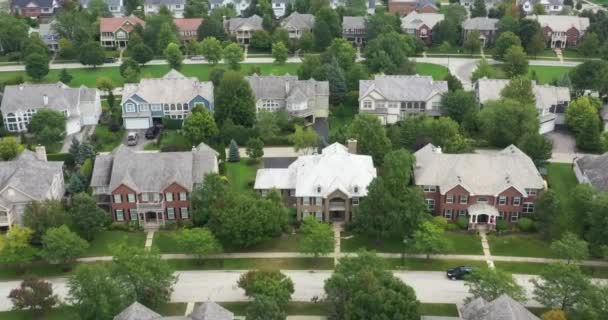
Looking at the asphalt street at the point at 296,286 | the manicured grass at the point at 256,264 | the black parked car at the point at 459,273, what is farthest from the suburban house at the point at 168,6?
the black parked car at the point at 459,273

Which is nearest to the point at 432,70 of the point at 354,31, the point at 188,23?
the point at 354,31

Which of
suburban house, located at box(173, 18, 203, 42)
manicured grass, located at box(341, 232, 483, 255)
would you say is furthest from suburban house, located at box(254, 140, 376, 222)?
suburban house, located at box(173, 18, 203, 42)

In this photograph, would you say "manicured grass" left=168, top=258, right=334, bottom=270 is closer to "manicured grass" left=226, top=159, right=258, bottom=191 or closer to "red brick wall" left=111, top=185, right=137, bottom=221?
"red brick wall" left=111, top=185, right=137, bottom=221

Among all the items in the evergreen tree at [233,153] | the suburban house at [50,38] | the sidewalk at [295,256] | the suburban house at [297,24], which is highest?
the suburban house at [297,24]

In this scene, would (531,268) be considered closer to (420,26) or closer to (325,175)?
(325,175)

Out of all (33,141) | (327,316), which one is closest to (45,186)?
(33,141)

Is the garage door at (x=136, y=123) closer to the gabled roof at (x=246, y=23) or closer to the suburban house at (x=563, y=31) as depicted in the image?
the gabled roof at (x=246, y=23)

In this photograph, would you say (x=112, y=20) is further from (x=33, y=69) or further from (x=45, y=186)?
(x=45, y=186)
